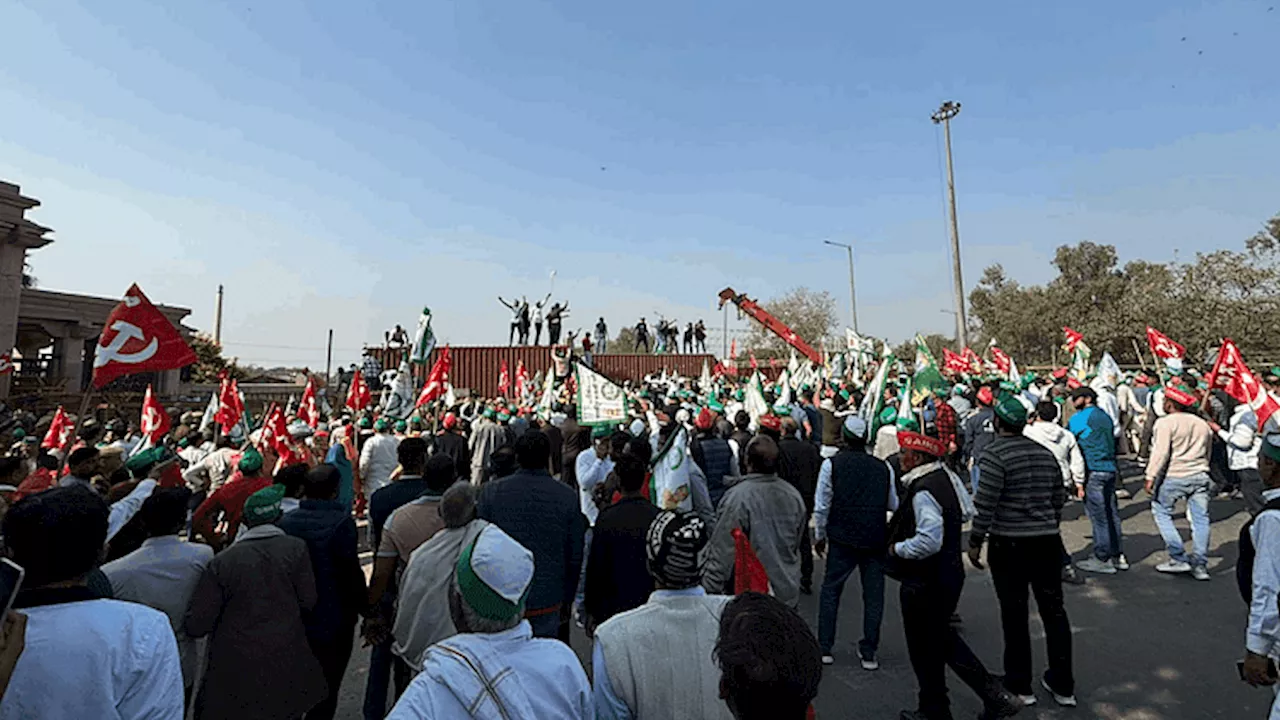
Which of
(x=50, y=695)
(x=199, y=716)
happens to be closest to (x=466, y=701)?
(x=50, y=695)

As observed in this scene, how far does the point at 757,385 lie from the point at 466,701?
8.25 m

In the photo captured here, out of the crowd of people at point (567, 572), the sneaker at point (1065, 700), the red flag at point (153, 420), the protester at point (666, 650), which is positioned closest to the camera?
the crowd of people at point (567, 572)

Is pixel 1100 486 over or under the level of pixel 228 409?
under

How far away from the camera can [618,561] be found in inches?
134

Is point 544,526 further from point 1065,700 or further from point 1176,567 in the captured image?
point 1176,567

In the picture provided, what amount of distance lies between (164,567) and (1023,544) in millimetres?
4677

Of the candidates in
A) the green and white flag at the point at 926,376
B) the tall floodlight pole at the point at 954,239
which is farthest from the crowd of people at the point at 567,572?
the tall floodlight pole at the point at 954,239

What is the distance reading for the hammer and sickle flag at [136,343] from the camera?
5.57 m

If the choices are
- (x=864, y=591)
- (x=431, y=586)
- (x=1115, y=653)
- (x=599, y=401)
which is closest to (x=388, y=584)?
(x=431, y=586)

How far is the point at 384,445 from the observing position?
293 inches

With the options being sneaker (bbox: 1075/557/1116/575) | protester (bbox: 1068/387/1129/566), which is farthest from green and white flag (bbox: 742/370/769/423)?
sneaker (bbox: 1075/557/1116/575)

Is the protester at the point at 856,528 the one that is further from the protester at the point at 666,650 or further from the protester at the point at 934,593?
the protester at the point at 666,650

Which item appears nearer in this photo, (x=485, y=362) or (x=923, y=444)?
(x=923, y=444)

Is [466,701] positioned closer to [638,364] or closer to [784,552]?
[784,552]
